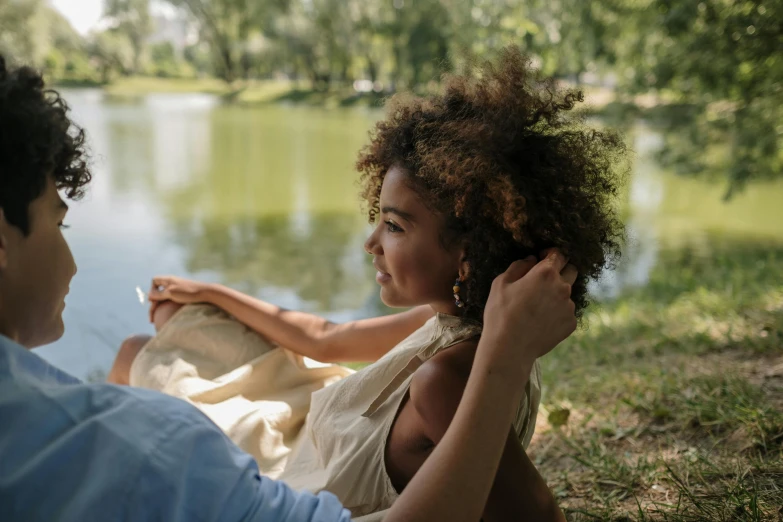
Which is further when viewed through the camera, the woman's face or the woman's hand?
the woman's hand

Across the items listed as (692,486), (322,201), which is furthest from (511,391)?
(322,201)

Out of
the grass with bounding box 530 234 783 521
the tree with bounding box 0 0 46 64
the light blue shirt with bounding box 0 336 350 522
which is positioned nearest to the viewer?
the light blue shirt with bounding box 0 336 350 522

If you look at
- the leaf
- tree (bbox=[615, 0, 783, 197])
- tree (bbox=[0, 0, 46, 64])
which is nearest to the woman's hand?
the leaf

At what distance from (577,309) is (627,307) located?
280cm

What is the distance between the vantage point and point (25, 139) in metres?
0.92

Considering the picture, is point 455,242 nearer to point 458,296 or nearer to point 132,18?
point 458,296

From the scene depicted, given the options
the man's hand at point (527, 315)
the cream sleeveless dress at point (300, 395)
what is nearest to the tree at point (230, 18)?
the cream sleeveless dress at point (300, 395)

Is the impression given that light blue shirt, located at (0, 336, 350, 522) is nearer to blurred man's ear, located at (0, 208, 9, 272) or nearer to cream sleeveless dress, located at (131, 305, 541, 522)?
blurred man's ear, located at (0, 208, 9, 272)

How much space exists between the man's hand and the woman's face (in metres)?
0.24

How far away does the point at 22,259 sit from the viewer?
94cm

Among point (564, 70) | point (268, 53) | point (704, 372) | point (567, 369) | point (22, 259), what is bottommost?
point (567, 369)

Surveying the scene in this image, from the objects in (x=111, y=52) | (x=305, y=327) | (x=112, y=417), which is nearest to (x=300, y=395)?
(x=305, y=327)

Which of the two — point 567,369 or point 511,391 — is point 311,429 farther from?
point 567,369

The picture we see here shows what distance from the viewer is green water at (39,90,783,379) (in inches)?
204
